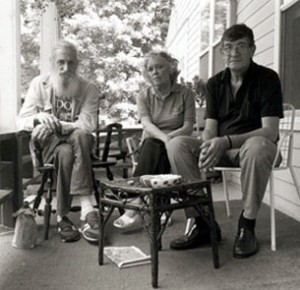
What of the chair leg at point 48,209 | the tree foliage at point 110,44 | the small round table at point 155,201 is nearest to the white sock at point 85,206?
the chair leg at point 48,209

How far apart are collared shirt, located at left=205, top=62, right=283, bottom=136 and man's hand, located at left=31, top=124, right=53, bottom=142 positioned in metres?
0.96

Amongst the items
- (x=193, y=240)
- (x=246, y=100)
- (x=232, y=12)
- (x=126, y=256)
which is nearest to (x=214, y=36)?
(x=232, y=12)

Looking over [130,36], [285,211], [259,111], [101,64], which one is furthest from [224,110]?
[130,36]

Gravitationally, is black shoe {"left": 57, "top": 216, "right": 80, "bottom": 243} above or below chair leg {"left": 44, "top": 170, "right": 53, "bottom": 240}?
below

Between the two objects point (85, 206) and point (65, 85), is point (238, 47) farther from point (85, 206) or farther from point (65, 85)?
point (85, 206)

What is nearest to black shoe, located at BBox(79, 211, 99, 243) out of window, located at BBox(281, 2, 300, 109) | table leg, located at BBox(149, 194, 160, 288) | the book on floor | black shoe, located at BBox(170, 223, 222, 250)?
the book on floor

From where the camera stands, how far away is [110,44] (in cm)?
1032

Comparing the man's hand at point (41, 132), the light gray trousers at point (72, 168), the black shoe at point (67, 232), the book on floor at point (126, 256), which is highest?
the man's hand at point (41, 132)

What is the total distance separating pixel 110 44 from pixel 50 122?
7962mm

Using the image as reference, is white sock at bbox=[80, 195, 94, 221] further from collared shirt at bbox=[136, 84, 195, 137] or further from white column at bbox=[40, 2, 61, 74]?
white column at bbox=[40, 2, 61, 74]

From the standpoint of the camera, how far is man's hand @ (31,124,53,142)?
106 inches

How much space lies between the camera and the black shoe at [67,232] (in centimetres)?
264

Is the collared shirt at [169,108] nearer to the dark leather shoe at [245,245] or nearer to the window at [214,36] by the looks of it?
the dark leather shoe at [245,245]

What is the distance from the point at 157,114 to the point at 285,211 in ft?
3.94
